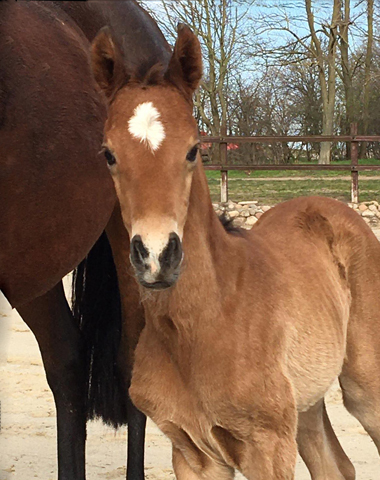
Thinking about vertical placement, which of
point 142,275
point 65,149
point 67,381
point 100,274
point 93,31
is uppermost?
point 93,31

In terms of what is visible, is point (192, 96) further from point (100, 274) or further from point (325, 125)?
point (325, 125)

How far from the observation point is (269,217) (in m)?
3.26

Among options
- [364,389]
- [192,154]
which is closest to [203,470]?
[364,389]

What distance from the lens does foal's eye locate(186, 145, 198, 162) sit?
6.95 ft

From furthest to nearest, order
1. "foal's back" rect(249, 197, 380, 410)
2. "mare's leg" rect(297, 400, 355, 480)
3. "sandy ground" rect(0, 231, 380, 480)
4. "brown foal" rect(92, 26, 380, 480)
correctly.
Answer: "sandy ground" rect(0, 231, 380, 480) → "mare's leg" rect(297, 400, 355, 480) → "foal's back" rect(249, 197, 380, 410) → "brown foal" rect(92, 26, 380, 480)

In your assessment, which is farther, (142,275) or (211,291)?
(211,291)

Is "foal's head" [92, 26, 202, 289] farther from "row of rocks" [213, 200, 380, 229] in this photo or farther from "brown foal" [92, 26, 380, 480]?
"row of rocks" [213, 200, 380, 229]

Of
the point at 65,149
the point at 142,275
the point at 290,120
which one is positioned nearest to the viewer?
the point at 142,275

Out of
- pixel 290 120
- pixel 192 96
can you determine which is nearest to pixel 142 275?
pixel 192 96

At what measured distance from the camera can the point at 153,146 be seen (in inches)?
81.2

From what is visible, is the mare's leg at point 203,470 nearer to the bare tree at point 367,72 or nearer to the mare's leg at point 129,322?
the mare's leg at point 129,322

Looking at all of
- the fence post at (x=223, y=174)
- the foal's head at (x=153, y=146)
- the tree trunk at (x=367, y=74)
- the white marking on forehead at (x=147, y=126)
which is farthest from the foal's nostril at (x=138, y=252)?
the tree trunk at (x=367, y=74)

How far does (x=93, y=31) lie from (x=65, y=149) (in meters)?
0.59

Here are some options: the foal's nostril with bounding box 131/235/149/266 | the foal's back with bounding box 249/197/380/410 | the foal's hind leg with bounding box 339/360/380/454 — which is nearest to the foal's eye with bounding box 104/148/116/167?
the foal's nostril with bounding box 131/235/149/266
